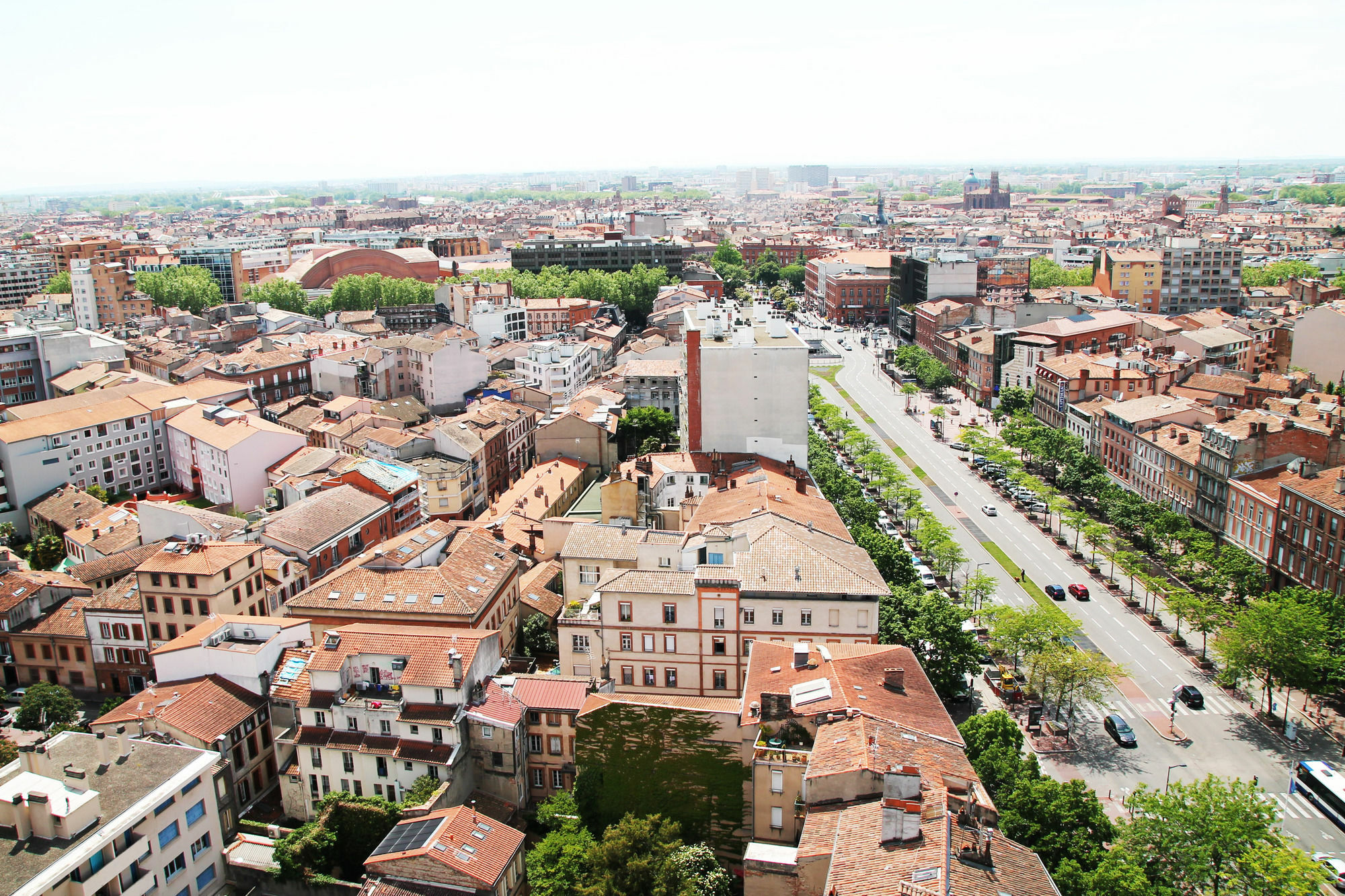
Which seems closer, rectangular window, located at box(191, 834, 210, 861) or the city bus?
rectangular window, located at box(191, 834, 210, 861)

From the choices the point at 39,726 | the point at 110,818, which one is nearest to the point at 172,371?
the point at 39,726

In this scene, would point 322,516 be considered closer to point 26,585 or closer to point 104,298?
point 26,585

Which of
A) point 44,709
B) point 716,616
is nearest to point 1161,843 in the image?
point 716,616

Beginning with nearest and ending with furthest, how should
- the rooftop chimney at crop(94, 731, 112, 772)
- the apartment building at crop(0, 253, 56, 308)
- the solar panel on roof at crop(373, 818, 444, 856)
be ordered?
the solar panel on roof at crop(373, 818, 444, 856), the rooftop chimney at crop(94, 731, 112, 772), the apartment building at crop(0, 253, 56, 308)

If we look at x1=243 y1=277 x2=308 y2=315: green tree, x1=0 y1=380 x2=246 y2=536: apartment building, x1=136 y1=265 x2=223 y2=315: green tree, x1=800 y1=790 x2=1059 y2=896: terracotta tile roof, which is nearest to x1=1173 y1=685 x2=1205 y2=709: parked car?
x1=800 y1=790 x2=1059 y2=896: terracotta tile roof

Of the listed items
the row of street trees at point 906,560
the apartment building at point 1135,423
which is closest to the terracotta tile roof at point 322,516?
the row of street trees at point 906,560

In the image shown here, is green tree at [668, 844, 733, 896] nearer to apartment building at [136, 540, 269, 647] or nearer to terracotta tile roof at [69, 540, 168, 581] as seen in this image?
apartment building at [136, 540, 269, 647]

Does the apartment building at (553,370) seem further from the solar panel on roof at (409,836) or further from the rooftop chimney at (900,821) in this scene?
the rooftop chimney at (900,821)
